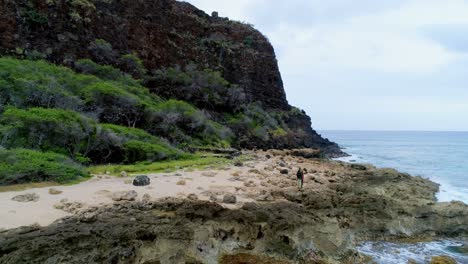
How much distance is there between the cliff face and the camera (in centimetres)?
2906

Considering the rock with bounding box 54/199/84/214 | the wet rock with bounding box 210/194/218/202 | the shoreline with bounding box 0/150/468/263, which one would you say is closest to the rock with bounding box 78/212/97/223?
the shoreline with bounding box 0/150/468/263

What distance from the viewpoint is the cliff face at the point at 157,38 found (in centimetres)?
2906

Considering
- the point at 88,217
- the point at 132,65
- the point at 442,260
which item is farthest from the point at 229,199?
the point at 132,65

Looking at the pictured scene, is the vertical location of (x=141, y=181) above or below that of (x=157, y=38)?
below

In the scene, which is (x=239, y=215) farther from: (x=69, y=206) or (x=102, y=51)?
(x=102, y=51)

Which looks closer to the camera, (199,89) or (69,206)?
(69,206)

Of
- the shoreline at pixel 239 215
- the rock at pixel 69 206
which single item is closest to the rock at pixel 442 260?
the shoreline at pixel 239 215

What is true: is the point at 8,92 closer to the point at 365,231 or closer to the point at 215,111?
the point at 365,231

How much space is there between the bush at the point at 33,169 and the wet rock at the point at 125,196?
7.91ft

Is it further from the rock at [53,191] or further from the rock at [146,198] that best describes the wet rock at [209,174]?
the rock at [53,191]

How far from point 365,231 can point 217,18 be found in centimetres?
4445

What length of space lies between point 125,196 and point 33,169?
10.7 ft

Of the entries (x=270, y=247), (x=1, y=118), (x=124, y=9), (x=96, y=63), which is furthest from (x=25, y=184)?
(x=124, y=9)

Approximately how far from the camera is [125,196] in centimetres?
919
